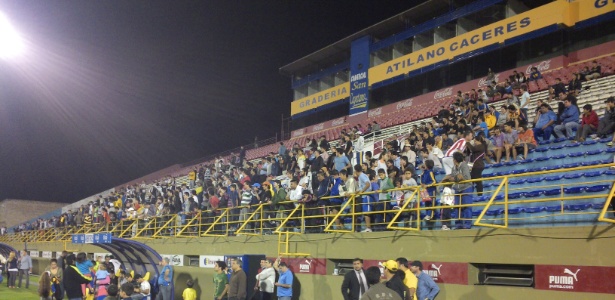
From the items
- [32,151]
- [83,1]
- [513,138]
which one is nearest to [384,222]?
[513,138]

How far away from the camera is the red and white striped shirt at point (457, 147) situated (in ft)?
46.4

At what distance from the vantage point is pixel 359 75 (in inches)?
1447

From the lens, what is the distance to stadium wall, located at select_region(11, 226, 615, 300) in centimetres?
916

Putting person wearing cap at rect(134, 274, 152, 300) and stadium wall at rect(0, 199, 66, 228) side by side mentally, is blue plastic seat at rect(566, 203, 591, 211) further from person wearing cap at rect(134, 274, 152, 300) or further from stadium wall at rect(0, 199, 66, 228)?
stadium wall at rect(0, 199, 66, 228)

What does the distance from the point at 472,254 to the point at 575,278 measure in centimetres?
206

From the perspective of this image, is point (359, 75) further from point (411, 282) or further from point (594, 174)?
point (411, 282)

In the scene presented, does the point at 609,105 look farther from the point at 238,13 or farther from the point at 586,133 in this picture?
the point at 238,13

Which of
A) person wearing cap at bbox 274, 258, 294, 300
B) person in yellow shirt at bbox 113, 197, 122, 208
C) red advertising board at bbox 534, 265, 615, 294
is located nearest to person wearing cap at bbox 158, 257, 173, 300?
person wearing cap at bbox 274, 258, 294, 300

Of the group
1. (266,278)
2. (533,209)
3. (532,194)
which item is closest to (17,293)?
(266,278)

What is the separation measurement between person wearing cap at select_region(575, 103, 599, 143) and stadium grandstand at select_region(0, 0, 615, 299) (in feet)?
0.10

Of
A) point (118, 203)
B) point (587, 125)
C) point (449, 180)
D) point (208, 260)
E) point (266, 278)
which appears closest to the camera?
point (449, 180)

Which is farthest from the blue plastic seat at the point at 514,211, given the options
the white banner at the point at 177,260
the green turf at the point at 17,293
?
the green turf at the point at 17,293

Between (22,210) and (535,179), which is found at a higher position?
(535,179)

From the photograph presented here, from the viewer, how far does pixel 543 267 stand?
979 cm
